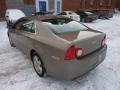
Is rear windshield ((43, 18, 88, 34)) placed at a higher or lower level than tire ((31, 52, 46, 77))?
higher

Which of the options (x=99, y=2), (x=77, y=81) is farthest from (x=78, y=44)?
(x=99, y=2)

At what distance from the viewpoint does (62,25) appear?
399cm

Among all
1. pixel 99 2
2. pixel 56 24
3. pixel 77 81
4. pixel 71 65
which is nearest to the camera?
pixel 71 65

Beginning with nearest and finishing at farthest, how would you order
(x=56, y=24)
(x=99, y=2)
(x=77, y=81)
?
1. (x=77, y=81)
2. (x=56, y=24)
3. (x=99, y=2)

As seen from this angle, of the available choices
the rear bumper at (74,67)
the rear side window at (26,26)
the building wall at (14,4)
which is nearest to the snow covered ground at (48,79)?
the rear bumper at (74,67)

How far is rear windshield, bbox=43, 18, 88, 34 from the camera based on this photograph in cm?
373

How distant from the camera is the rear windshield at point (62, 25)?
3.73 metres

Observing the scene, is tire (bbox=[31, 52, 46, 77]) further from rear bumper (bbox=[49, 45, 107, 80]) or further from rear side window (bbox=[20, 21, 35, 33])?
rear side window (bbox=[20, 21, 35, 33])

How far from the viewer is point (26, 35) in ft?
14.0

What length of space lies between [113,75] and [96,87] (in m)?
0.78

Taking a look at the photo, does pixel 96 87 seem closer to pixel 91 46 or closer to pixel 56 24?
pixel 91 46

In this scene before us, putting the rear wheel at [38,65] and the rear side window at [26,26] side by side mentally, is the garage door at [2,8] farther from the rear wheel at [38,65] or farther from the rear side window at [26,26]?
the rear wheel at [38,65]

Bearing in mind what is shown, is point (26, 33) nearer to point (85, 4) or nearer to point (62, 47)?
point (62, 47)

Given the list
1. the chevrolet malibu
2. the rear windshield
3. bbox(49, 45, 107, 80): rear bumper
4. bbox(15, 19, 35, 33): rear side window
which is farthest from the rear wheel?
the rear windshield
